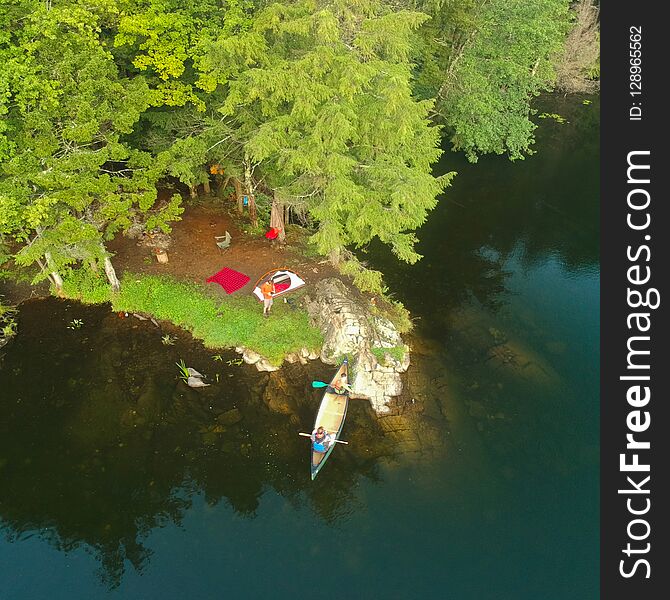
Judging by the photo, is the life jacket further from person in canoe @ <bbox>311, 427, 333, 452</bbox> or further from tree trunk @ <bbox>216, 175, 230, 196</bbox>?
tree trunk @ <bbox>216, 175, 230, 196</bbox>

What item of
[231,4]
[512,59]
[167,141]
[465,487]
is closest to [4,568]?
[465,487]

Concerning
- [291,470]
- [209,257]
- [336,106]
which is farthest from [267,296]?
[336,106]

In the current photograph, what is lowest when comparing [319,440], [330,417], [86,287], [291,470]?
[291,470]

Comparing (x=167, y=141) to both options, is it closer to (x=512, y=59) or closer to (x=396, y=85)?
(x=396, y=85)

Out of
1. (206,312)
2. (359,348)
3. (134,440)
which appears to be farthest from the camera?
(206,312)

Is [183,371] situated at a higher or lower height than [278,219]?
lower

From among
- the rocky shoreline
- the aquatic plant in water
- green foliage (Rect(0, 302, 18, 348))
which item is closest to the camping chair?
the rocky shoreline

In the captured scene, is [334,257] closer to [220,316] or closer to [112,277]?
[220,316]
